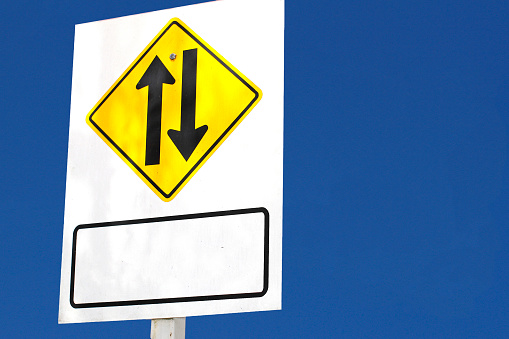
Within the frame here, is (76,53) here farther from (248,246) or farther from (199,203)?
(248,246)

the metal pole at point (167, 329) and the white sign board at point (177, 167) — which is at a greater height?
the white sign board at point (177, 167)

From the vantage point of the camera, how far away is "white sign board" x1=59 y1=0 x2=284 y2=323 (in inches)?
102

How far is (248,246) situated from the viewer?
2564mm

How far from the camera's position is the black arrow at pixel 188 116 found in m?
2.78

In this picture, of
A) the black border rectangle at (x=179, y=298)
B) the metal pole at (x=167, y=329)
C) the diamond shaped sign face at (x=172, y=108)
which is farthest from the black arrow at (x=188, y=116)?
the metal pole at (x=167, y=329)

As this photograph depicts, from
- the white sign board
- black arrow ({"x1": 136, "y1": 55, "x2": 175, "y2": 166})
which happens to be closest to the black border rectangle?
the white sign board

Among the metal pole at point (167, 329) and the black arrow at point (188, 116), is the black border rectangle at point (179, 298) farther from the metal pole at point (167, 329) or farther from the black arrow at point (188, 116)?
the black arrow at point (188, 116)

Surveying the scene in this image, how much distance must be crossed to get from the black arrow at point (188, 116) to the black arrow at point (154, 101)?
0.06 meters

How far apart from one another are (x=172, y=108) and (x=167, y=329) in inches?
27.7

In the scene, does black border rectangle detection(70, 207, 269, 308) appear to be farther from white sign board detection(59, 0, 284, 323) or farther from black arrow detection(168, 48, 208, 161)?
black arrow detection(168, 48, 208, 161)

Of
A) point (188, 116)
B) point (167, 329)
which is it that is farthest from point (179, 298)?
point (188, 116)

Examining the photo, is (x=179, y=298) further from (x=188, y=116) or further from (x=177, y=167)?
(x=188, y=116)

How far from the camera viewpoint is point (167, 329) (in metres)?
2.63

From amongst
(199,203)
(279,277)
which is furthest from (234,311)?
(199,203)
